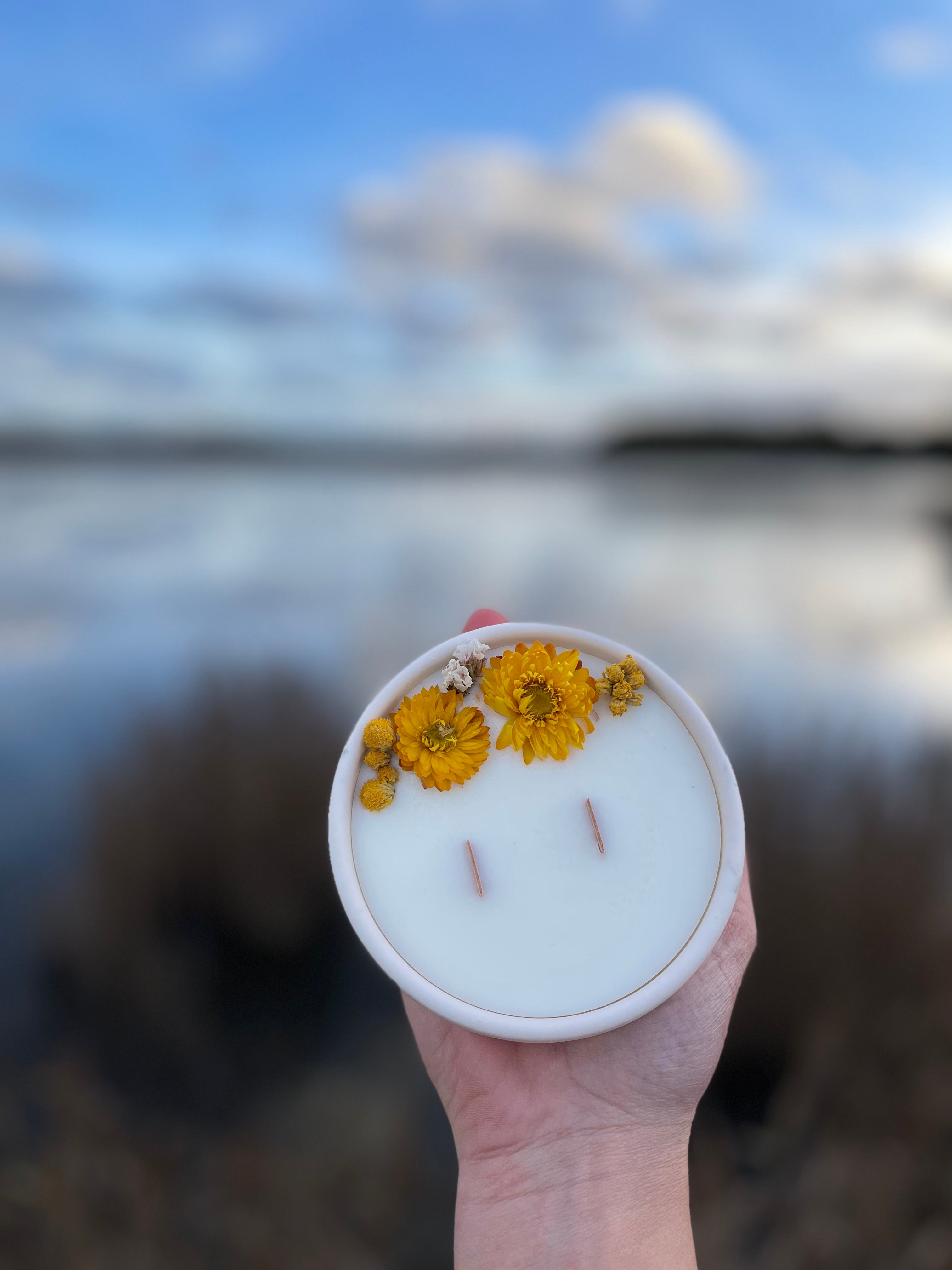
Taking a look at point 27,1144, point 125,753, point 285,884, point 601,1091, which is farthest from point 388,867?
point 125,753

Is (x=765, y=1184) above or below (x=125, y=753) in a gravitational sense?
below

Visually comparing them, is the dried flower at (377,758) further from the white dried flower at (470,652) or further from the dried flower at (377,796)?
the white dried flower at (470,652)

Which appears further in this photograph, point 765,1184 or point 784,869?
point 784,869

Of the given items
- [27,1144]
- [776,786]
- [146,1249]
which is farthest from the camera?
[776,786]

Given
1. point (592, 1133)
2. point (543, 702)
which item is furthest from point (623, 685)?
point (592, 1133)

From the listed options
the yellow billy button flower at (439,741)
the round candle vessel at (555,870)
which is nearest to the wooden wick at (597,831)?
the round candle vessel at (555,870)

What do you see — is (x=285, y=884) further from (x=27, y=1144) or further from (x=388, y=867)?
(x=388, y=867)

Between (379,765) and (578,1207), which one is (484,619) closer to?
(379,765)

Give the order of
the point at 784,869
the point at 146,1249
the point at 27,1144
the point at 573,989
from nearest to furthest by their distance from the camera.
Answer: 1. the point at 573,989
2. the point at 146,1249
3. the point at 27,1144
4. the point at 784,869

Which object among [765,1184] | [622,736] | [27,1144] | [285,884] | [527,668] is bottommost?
[765,1184]
